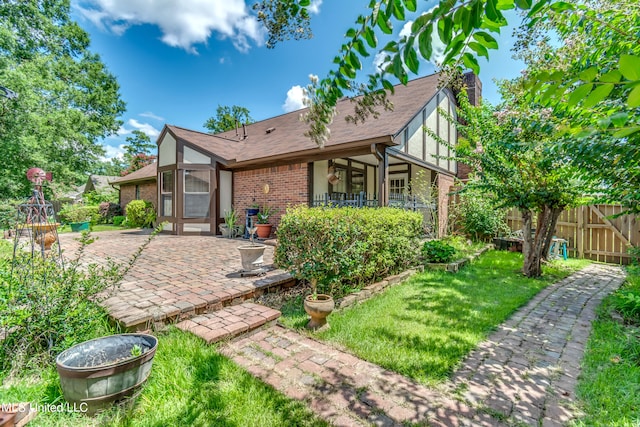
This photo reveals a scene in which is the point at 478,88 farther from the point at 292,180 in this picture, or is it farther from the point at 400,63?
the point at 400,63

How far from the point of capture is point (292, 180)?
30.8 feet

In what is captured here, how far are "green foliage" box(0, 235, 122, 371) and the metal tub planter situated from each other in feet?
1.49

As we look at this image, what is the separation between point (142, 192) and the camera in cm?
1675

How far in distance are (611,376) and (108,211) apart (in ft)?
76.9

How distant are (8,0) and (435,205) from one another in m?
26.3

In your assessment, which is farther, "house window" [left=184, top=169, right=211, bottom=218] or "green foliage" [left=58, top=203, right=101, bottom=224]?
"green foliage" [left=58, top=203, right=101, bottom=224]

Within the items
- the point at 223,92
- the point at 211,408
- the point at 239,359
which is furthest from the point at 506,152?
the point at 223,92

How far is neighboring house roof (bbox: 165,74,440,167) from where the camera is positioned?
7.83 meters

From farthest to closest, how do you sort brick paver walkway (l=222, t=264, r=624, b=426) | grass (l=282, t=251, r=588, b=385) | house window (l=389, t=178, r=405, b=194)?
house window (l=389, t=178, r=405, b=194)
grass (l=282, t=251, r=588, b=385)
brick paver walkway (l=222, t=264, r=624, b=426)

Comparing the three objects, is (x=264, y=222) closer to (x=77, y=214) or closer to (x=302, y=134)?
(x=302, y=134)

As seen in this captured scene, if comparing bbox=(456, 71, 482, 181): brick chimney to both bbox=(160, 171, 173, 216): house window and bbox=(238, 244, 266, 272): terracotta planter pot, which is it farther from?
bbox=(160, 171, 173, 216): house window

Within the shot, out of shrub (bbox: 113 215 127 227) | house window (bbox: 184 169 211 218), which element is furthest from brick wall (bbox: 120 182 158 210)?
house window (bbox: 184 169 211 218)

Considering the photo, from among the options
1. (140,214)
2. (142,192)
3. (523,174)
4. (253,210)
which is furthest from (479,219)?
(142,192)

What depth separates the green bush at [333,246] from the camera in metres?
3.91
